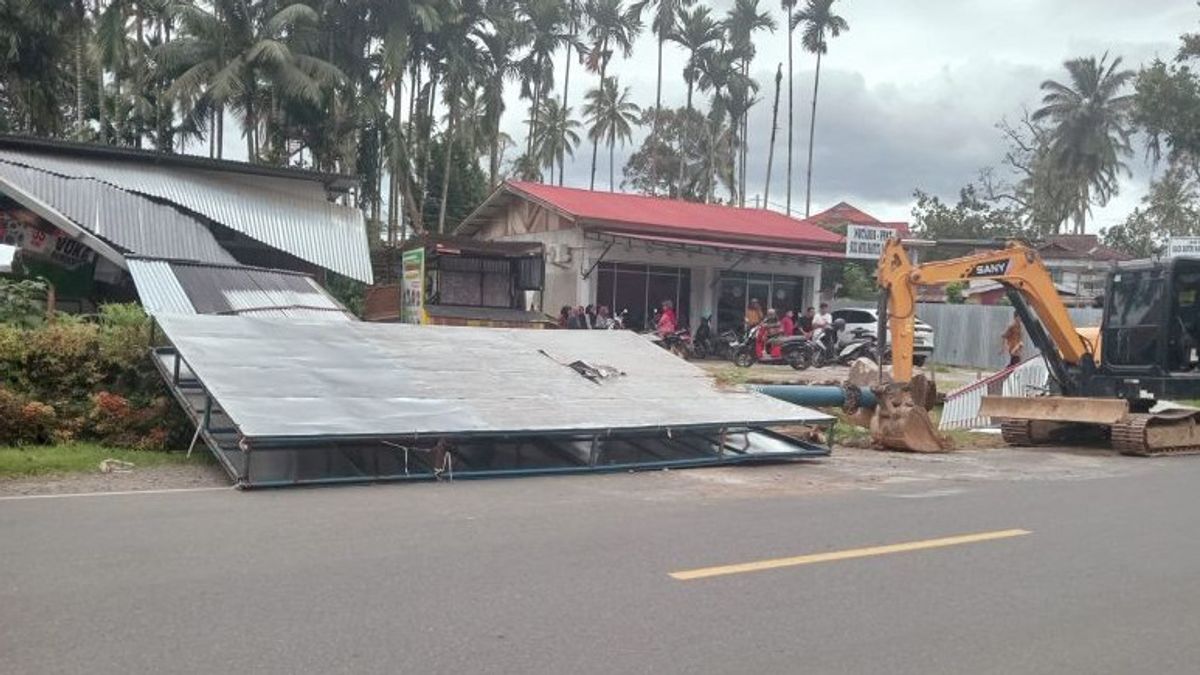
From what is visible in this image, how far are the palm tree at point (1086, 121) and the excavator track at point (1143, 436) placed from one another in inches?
1854

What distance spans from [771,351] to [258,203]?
1315cm

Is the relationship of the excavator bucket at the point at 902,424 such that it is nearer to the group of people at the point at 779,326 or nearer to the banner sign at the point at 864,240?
the banner sign at the point at 864,240

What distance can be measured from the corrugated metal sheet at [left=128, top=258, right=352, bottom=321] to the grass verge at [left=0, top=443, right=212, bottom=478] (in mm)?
3784

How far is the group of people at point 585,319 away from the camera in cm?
2725

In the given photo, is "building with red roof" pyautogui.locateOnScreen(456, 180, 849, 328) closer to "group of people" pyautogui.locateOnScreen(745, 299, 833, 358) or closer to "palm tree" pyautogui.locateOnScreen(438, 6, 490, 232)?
"group of people" pyautogui.locateOnScreen(745, 299, 833, 358)

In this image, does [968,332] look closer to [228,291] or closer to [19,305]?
[228,291]

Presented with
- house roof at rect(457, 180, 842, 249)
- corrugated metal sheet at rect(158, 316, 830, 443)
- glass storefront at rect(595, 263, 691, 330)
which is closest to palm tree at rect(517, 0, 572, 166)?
house roof at rect(457, 180, 842, 249)

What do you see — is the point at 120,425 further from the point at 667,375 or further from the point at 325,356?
the point at 667,375

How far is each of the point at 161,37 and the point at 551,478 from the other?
118 feet

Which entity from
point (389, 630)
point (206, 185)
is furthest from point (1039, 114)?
point (389, 630)

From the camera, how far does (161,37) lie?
3925 cm

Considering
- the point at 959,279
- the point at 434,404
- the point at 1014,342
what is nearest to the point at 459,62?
the point at 1014,342

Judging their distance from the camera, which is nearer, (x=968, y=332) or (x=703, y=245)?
(x=703, y=245)

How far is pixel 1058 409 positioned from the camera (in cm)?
1484
